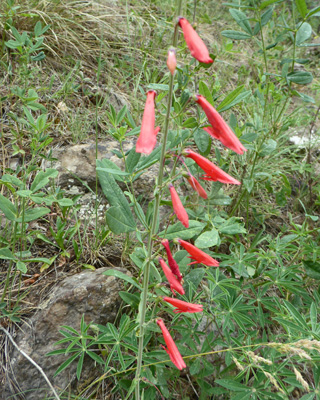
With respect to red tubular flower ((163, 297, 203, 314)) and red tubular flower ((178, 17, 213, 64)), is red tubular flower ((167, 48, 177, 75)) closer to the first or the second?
red tubular flower ((178, 17, 213, 64))

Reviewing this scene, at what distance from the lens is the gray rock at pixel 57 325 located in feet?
6.41

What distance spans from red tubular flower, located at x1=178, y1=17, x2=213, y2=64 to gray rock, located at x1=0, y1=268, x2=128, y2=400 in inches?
59.1

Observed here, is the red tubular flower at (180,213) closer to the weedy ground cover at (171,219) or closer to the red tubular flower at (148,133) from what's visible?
the weedy ground cover at (171,219)

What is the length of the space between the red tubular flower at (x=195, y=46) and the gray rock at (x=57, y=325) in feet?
4.93

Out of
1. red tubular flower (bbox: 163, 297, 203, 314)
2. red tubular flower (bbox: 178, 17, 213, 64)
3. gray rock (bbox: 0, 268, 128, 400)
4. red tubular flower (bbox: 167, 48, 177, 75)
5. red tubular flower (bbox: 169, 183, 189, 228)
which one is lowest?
gray rock (bbox: 0, 268, 128, 400)

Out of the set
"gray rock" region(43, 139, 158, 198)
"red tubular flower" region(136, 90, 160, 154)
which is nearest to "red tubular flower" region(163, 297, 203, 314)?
"red tubular flower" region(136, 90, 160, 154)

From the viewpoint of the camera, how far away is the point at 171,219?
1556 mm

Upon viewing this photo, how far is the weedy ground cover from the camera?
1533 mm

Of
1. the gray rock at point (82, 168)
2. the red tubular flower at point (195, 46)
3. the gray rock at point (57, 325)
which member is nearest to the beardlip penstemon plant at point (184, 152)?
the red tubular flower at point (195, 46)

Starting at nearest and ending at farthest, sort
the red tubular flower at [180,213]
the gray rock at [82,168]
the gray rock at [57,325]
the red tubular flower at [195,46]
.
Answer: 1. the red tubular flower at [195,46]
2. the red tubular flower at [180,213]
3. the gray rock at [57,325]
4. the gray rock at [82,168]

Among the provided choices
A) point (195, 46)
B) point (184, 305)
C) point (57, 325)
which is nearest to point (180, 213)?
point (184, 305)

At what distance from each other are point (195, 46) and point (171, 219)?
2.31 ft

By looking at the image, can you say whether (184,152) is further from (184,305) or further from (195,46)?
(184,305)

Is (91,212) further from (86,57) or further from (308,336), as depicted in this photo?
(86,57)
